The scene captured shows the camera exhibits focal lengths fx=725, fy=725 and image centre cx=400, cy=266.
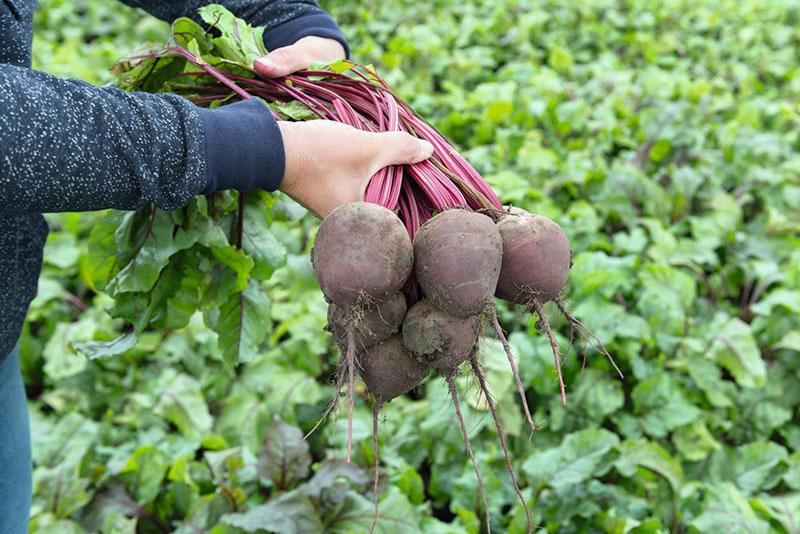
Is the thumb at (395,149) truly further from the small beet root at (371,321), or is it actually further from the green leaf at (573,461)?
the green leaf at (573,461)

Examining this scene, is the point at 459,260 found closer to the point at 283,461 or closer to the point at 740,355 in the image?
the point at 283,461

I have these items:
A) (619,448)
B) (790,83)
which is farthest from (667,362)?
(790,83)

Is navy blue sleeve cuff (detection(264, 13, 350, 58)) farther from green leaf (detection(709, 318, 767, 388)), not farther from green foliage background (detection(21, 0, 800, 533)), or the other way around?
green leaf (detection(709, 318, 767, 388))

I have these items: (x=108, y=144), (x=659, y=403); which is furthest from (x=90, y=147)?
(x=659, y=403)

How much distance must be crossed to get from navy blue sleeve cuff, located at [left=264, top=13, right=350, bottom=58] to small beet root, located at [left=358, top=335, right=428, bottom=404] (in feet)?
2.09

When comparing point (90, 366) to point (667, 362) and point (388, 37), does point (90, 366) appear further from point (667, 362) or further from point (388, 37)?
point (388, 37)

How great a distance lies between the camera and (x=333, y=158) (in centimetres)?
109

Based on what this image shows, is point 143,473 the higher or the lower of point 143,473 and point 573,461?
the lower

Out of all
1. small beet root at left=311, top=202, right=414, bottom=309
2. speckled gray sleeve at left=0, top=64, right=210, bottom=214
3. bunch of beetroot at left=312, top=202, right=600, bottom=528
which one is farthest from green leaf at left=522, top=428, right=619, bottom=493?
speckled gray sleeve at left=0, top=64, right=210, bottom=214

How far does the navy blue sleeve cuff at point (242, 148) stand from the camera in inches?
38.1

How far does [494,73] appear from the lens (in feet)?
17.7

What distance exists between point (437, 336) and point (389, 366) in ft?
0.40

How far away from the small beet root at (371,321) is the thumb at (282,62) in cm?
44

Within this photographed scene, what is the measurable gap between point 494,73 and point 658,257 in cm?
269
